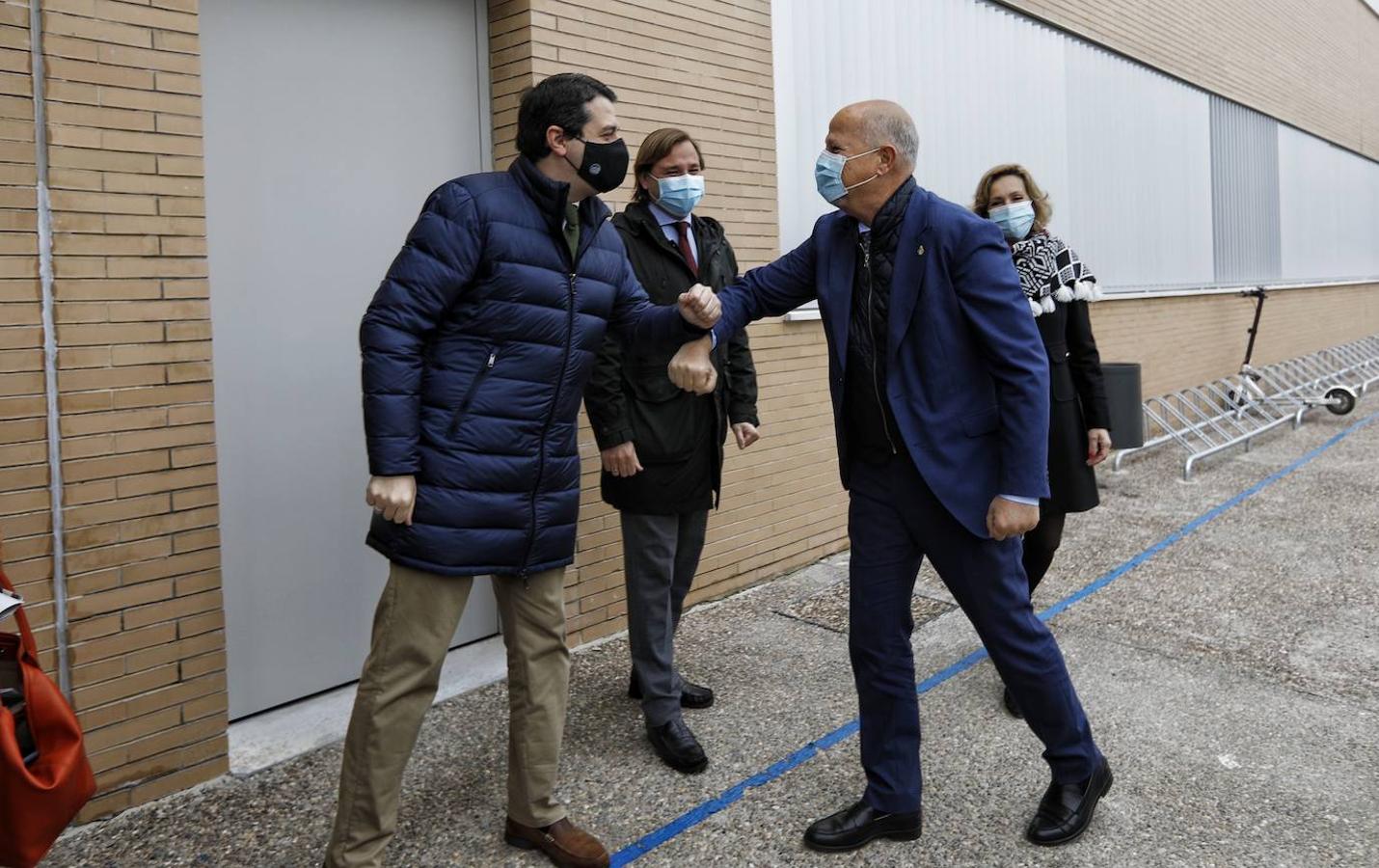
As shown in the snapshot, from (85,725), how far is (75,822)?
0.93 ft

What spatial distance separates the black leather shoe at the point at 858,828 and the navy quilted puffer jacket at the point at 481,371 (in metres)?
1.08

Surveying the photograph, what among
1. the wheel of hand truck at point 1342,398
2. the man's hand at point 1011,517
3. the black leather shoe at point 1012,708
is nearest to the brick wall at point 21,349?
the man's hand at point 1011,517

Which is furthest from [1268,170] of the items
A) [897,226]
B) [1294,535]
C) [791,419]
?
[897,226]

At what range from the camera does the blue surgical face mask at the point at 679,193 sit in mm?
3482

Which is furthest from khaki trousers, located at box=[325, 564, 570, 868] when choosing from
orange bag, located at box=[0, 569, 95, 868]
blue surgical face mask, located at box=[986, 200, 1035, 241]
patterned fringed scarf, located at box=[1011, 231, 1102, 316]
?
blue surgical face mask, located at box=[986, 200, 1035, 241]

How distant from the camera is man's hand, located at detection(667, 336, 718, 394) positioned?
8.95 ft

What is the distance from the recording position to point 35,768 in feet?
6.34

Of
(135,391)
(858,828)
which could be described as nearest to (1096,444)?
(858,828)

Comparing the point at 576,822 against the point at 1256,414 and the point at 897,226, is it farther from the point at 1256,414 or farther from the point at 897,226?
the point at 1256,414

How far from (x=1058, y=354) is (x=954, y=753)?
150 centimetres

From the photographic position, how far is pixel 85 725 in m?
3.00

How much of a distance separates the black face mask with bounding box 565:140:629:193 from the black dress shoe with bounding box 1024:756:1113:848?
2093 millimetres

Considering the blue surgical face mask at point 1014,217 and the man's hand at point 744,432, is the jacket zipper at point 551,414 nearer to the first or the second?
the man's hand at point 744,432

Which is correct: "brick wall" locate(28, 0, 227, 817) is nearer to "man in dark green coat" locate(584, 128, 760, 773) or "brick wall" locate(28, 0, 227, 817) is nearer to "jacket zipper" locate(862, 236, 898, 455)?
"man in dark green coat" locate(584, 128, 760, 773)
